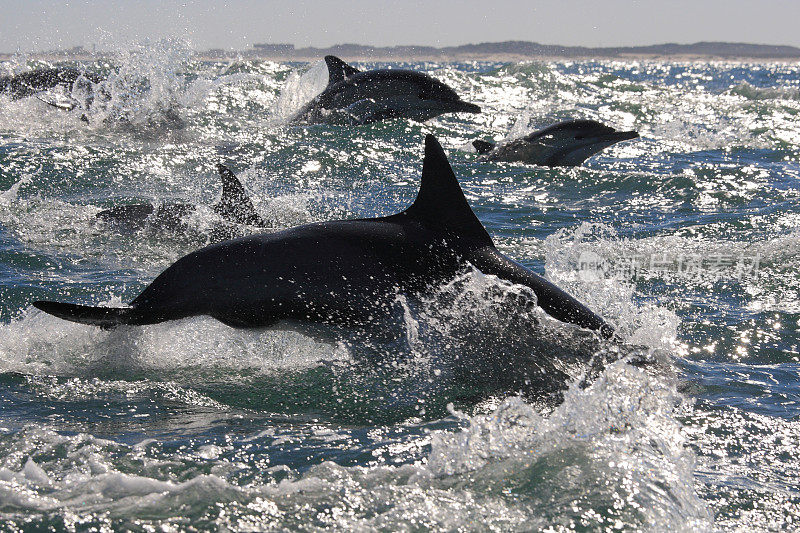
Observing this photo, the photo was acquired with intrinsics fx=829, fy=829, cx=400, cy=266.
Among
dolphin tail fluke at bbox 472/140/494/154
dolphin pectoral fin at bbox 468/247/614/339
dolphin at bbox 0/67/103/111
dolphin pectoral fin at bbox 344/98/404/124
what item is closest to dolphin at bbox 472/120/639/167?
dolphin tail fluke at bbox 472/140/494/154

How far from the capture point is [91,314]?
16.3ft

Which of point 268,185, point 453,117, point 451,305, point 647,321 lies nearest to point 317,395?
point 451,305

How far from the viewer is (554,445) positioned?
163 inches

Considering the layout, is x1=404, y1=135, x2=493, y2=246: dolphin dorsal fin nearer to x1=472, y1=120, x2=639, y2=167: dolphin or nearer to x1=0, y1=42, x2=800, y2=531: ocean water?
x1=0, y1=42, x2=800, y2=531: ocean water

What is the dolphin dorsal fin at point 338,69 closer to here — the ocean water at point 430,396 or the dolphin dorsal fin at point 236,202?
the ocean water at point 430,396

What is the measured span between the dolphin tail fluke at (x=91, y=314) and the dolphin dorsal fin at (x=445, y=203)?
1.96 m

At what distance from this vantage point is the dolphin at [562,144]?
45.9 ft

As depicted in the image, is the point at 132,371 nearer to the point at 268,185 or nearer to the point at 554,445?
the point at 554,445

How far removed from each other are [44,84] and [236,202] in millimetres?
10900

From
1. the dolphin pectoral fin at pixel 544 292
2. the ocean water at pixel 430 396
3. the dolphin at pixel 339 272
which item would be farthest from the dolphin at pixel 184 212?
the dolphin pectoral fin at pixel 544 292

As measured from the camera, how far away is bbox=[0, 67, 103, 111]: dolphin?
54.4 ft

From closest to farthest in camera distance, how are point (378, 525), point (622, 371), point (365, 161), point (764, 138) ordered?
point (378, 525), point (622, 371), point (365, 161), point (764, 138)

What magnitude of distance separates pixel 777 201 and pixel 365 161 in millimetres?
6487

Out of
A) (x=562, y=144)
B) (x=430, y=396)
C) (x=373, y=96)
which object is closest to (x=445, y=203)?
(x=430, y=396)
